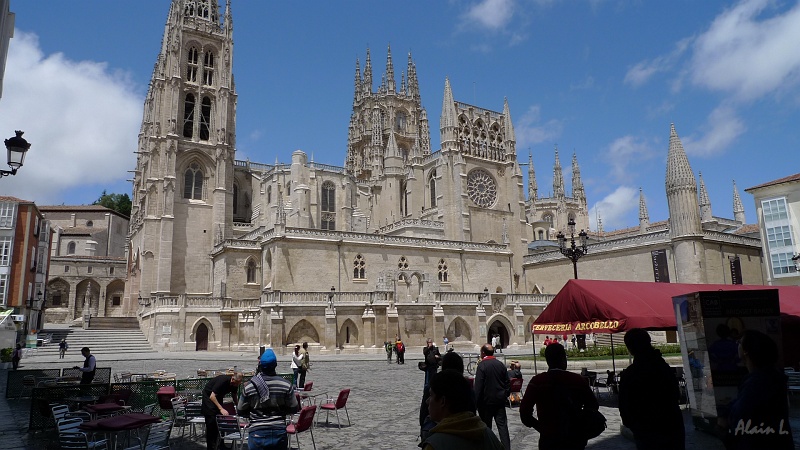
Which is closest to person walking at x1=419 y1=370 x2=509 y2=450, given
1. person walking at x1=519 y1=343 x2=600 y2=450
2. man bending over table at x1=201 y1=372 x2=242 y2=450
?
person walking at x1=519 y1=343 x2=600 y2=450

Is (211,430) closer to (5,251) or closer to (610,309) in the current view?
(610,309)

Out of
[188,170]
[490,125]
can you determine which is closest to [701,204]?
[490,125]

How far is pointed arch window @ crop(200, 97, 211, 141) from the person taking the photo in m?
44.4

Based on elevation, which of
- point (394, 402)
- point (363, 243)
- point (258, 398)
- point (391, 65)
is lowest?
point (394, 402)

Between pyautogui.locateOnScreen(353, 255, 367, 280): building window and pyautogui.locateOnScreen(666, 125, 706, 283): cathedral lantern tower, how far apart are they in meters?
18.6

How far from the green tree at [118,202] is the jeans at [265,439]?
72.5 metres

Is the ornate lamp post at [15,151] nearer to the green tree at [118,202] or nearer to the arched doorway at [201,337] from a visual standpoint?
the arched doorway at [201,337]

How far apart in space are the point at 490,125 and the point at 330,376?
3341 centimetres

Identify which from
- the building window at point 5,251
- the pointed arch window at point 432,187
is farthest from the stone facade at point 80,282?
the pointed arch window at point 432,187

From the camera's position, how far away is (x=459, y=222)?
4197 cm

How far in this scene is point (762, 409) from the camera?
3.47 meters

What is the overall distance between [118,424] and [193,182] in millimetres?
38314

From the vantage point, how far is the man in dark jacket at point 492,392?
21.0 feet

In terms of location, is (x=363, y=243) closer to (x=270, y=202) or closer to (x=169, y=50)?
(x=270, y=202)
